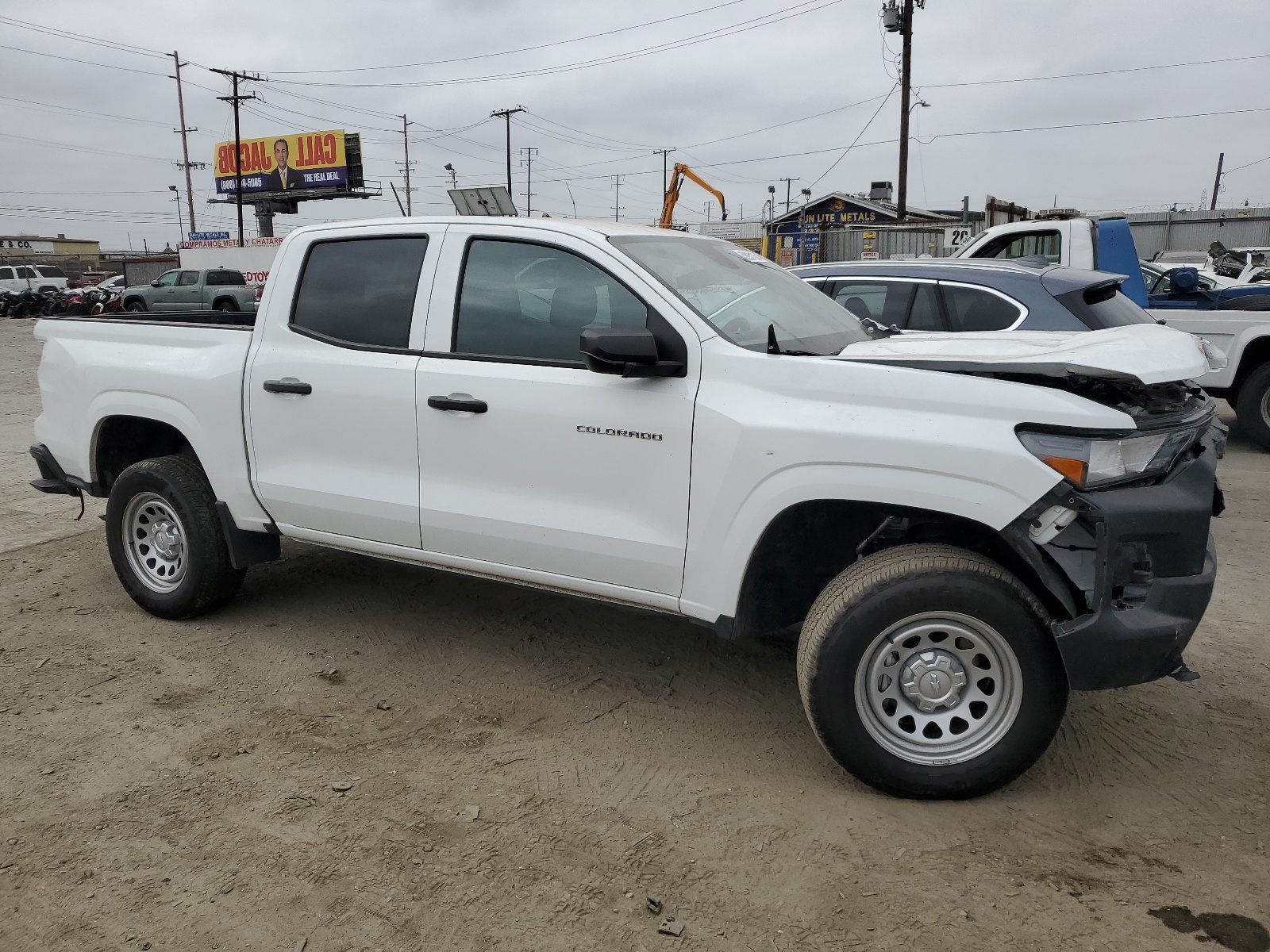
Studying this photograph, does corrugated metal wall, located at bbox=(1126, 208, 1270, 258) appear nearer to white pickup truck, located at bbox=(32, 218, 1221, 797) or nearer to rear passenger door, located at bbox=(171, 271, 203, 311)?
rear passenger door, located at bbox=(171, 271, 203, 311)

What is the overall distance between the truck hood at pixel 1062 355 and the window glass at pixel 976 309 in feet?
8.88

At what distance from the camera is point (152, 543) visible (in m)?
4.95

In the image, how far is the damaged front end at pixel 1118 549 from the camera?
2.91 metres

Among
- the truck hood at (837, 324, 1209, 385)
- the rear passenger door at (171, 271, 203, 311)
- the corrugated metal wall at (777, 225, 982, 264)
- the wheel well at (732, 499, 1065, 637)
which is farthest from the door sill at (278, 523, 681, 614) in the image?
the rear passenger door at (171, 271, 203, 311)

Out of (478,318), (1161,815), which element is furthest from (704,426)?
(1161,815)

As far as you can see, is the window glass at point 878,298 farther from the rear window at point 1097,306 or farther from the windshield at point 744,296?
the windshield at point 744,296

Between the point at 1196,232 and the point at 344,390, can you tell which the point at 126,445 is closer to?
the point at 344,390

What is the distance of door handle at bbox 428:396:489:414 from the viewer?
12.5 feet

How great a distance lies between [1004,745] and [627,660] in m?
1.80

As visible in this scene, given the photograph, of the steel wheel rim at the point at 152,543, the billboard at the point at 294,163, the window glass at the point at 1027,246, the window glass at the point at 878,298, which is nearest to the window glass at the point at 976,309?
the window glass at the point at 878,298

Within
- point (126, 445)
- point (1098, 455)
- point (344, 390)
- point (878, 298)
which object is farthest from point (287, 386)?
point (878, 298)

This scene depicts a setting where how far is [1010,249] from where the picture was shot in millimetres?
9766

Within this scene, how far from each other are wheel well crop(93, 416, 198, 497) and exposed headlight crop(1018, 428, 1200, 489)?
4.03 meters

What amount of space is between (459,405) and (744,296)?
1.22 meters
